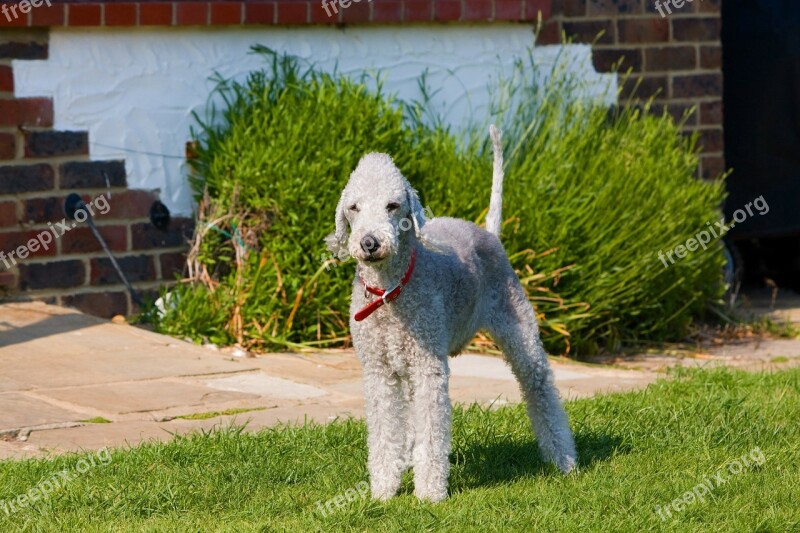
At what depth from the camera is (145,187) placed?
7.56 meters

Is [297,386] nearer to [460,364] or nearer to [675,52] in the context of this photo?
[460,364]

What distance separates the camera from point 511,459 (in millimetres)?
4973

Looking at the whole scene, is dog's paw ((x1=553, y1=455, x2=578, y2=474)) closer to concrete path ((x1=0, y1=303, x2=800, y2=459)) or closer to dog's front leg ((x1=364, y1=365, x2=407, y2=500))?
dog's front leg ((x1=364, y1=365, x2=407, y2=500))

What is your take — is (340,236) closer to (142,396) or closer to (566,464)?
(566,464)

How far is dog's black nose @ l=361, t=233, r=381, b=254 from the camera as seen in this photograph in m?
3.92

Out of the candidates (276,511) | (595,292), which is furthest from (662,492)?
(595,292)

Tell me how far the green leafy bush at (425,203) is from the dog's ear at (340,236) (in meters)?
2.90

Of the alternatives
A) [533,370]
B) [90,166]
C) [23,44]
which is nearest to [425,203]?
[90,166]

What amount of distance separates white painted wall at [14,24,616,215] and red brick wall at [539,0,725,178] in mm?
783

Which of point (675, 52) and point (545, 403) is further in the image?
point (675, 52)

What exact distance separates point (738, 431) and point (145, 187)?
3.98 m

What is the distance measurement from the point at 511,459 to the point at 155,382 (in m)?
2.01

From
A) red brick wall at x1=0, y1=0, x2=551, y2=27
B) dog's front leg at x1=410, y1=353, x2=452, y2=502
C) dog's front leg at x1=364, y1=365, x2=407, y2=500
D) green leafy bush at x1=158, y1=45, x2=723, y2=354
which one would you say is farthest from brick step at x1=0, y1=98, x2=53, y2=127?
dog's front leg at x1=410, y1=353, x2=452, y2=502

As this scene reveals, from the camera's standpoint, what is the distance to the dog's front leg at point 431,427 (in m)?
4.28
